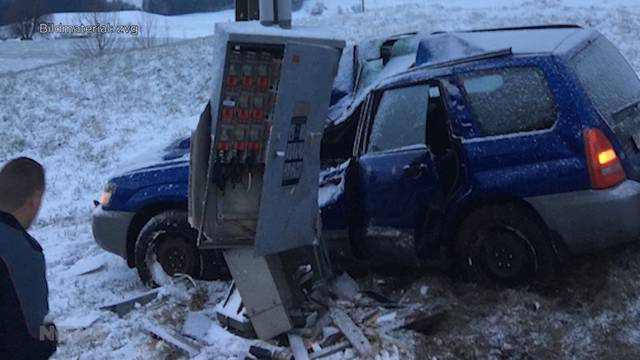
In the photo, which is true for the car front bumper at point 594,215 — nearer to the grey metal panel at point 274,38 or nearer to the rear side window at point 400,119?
the rear side window at point 400,119

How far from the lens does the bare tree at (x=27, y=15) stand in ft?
121

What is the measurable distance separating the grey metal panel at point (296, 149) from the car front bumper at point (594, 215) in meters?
1.55

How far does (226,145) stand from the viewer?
4.46 metres

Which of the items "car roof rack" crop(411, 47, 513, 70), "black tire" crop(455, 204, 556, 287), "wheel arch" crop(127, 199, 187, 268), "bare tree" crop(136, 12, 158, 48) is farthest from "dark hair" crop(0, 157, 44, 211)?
"bare tree" crop(136, 12, 158, 48)

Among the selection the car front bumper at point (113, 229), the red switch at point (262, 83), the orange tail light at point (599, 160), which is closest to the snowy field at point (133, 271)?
the car front bumper at point (113, 229)

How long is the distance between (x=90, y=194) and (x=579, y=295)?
7.90m

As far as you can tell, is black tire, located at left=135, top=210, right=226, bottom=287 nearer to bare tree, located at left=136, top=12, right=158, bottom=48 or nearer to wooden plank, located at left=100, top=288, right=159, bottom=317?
wooden plank, located at left=100, top=288, right=159, bottom=317

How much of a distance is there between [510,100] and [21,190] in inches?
130

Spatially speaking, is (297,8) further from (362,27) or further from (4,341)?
(4,341)

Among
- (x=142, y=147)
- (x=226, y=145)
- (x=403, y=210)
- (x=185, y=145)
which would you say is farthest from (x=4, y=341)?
(x=142, y=147)

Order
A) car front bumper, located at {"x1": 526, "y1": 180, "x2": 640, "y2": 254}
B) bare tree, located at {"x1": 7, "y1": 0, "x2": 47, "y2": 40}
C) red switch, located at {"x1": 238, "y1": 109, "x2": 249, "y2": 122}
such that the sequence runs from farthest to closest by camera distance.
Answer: bare tree, located at {"x1": 7, "y1": 0, "x2": 47, "y2": 40} < red switch, located at {"x1": 238, "y1": 109, "x2": 249, "y2": 122} < car front bumper, located at {"x1": 526, "y1": 180, "x2": 640, "y2": 254}

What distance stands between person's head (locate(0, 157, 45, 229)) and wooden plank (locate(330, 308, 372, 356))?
2361 mm

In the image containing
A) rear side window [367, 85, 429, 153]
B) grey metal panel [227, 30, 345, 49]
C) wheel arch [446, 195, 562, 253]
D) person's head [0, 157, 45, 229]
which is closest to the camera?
person's head [0, 157, 45, 229]

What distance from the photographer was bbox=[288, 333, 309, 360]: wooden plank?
4367 mm
